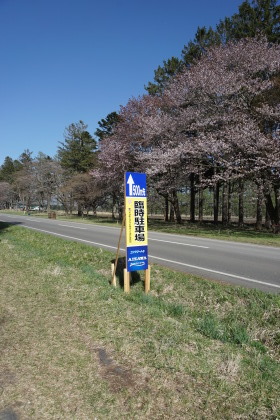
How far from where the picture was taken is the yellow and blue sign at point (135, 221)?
246 inches

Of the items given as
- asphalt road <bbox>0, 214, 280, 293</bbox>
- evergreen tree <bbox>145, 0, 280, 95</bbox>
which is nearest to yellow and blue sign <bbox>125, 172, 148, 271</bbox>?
asphalt road <bbox>0, 214, 280, 293</bbox>

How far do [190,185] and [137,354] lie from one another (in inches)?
1048

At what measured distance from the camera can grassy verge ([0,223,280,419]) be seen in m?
2.72

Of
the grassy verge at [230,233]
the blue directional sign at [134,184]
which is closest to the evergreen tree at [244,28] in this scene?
the grassy verge at [230,233]

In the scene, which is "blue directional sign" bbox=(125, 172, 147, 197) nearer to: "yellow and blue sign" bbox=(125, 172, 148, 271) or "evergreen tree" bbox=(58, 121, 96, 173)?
"yellow and blue sign" bbox=(125, 172, 148, 271)

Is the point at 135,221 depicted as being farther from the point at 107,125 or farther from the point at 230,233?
the point at 107,125

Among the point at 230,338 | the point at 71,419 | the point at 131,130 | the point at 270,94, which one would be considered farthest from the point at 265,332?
the point at 131,130

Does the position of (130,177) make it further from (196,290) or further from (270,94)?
(270,94)

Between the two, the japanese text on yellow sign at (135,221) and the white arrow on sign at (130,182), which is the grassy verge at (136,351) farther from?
the white arrow on sign at (130,182)

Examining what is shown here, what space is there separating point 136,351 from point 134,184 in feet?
11.4

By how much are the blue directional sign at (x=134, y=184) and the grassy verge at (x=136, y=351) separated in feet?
6.41

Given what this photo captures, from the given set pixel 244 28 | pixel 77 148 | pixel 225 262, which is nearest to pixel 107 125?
pixel 77 148

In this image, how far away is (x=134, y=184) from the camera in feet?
21.0

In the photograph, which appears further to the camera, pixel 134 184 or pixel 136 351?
pixel 134 184
